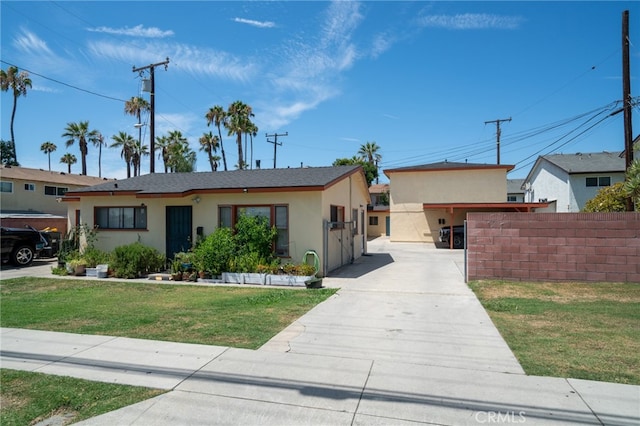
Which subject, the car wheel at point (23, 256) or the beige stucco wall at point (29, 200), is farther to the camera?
A: the beige stucco wall at point (29, 200)

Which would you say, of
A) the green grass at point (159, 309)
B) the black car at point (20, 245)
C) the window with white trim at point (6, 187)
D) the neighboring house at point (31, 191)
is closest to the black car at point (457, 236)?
the green grass at point (159, 309)

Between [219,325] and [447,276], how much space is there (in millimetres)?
7816

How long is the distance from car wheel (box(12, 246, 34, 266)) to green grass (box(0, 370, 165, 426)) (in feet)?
42.7

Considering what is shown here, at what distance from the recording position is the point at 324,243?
11734 mm

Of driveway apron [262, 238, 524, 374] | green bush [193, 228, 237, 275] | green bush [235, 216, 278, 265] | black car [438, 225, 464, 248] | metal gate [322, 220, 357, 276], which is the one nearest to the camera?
driveway apron [262, 238, 524, 374]

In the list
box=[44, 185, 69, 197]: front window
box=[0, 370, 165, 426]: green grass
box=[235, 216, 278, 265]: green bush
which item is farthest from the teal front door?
box=[44, 185, 69, 197]: front window

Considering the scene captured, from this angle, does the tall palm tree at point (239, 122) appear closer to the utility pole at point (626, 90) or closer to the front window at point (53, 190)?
the front window at point (53, 190)

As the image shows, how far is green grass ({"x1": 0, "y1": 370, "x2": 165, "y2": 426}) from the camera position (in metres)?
3.39

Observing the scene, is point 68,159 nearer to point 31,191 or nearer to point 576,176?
point 31,191

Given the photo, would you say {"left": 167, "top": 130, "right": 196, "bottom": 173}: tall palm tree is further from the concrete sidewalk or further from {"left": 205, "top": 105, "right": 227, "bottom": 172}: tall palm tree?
the concrete sidewalk

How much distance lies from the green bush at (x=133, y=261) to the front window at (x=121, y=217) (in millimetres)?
1599

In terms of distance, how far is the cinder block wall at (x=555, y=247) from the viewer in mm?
9344

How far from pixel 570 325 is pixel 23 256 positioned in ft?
58.7

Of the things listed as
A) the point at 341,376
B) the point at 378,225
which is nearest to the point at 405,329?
the point at 341,376
